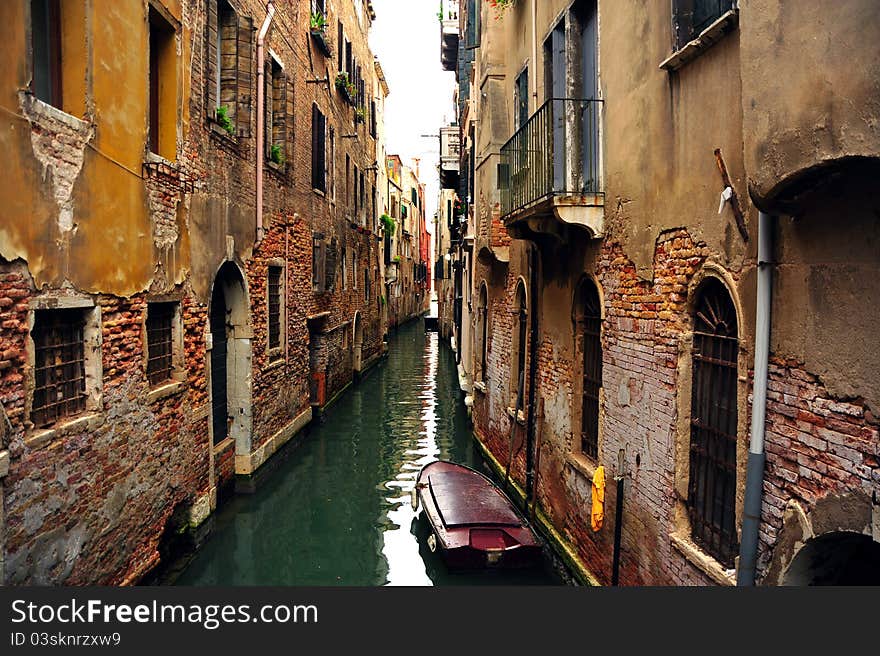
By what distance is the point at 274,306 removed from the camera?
12.7 m

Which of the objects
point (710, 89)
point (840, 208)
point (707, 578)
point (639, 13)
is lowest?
point (707, 578)

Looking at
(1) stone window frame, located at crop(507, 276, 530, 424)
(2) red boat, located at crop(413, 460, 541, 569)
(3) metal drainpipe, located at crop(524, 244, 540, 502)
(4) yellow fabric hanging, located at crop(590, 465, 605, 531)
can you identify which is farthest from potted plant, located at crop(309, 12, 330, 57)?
(4) yellow fabric hanging, located at crop(590, 465, 605, 531)

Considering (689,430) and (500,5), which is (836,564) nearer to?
(689,430)

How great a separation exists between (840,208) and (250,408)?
911cm

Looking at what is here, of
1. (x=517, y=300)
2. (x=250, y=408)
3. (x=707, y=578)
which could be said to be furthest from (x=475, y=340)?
(x=707, y=578)

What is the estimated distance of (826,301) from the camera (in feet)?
11.6

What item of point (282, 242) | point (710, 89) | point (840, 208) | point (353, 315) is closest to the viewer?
point (840, 208)

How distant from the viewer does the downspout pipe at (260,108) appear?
35.2ft

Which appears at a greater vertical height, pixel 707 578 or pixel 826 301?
pixel 826 301

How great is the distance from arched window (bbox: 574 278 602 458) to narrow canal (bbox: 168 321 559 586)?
1.67m

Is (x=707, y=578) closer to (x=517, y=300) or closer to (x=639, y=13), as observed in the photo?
(x=639, y=13)

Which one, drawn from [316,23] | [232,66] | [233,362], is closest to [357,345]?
[316,23]

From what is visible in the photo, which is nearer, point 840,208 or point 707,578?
point 840,208

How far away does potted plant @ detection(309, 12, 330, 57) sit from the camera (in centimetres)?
1477
